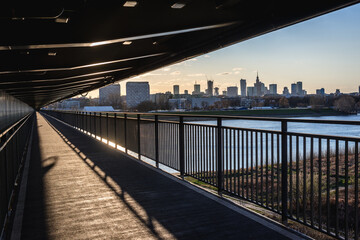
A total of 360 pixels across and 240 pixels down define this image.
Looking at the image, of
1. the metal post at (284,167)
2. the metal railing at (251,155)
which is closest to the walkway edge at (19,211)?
the metal railing at (251,155)

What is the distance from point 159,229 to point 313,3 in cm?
364

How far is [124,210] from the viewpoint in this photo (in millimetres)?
4426

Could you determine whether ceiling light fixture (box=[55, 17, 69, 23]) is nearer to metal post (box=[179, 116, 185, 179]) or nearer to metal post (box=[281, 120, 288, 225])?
metal post (box=[179, 116, 185, 179])

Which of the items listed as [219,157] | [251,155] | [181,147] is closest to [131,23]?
[181,147]

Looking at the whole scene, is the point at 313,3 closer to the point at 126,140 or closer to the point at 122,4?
the point at 122,4

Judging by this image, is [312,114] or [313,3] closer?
[313,3]

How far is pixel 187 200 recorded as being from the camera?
4828 mm

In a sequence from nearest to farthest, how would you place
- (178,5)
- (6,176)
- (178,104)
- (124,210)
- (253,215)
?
(253,215) → (6,176) → (124,210) → (178,5) → (178,104)

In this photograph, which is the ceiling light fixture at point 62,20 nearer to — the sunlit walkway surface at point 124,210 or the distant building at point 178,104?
the sunlit walkway surface at point 124,210

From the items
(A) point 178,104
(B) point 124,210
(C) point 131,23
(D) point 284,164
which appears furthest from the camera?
(A) point 178,104

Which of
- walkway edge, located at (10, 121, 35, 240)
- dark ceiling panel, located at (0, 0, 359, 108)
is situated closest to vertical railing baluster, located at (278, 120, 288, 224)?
dark ceiling panel, located at (0, 0, 359, 108)

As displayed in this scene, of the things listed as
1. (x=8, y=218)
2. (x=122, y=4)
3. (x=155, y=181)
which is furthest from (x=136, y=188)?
(x=122, y=4)

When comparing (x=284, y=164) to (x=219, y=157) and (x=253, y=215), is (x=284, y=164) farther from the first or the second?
(x=219, y=157)

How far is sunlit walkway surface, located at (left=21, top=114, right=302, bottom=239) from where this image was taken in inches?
142
